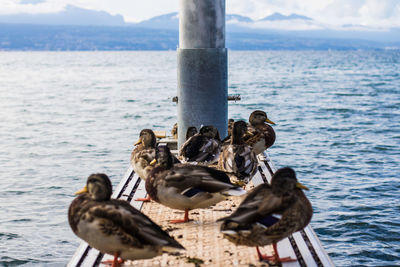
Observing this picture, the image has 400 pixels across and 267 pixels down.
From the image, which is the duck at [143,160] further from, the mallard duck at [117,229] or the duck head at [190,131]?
the mallard duck at [117,229]

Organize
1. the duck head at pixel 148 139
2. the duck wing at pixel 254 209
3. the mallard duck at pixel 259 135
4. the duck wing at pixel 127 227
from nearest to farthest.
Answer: the duck wing at pixel 127 227, the duck wing at pixel 254 209, the duck head at pixel 148 139, the mallard duck at pixel 259 135

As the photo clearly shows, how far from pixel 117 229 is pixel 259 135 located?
698 centimetres

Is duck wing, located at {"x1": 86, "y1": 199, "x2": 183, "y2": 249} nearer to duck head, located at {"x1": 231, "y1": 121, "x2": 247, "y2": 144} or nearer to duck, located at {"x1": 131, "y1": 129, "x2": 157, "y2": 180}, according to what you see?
duck, located at {"x1": 131, "y1": 129, "x2": 157, "y2": 180}

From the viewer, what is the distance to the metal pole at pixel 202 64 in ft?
47.9

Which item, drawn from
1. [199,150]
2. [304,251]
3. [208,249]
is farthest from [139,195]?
[304,251]

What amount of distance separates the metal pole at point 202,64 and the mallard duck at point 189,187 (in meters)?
5.82

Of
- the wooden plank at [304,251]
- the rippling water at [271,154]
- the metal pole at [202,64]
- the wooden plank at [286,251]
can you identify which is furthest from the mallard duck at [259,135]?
the wooden plank at [286,251]

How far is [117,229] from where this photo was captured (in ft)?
23.4

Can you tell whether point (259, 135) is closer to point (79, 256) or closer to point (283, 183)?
point (283, 183)

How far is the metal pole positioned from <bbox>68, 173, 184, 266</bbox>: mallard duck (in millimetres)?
7731

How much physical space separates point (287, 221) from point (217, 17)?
8204 mm

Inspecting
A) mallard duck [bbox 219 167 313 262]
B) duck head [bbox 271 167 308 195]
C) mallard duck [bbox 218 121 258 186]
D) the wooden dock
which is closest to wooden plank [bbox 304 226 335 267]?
the wooden dock

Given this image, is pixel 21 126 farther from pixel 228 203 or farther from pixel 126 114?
pixel 228 203

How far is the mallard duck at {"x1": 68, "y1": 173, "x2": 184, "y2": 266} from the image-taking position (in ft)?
23.4
